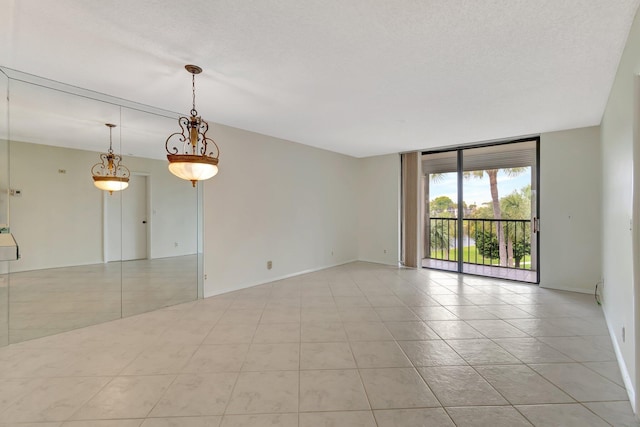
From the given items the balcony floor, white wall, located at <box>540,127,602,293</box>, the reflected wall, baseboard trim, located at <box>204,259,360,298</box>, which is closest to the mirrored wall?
the reflected wall

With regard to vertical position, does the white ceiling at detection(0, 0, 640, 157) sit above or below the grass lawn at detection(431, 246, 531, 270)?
above

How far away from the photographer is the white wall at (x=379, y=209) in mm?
6277

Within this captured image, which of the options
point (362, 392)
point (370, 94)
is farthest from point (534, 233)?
point (362, 392)

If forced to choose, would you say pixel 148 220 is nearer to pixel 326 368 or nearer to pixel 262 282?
pixel 262 282

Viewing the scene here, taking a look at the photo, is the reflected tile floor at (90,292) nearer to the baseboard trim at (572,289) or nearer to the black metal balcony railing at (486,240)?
the black metal balcony railing at (486,240)

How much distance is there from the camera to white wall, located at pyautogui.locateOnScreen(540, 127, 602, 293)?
413 cm

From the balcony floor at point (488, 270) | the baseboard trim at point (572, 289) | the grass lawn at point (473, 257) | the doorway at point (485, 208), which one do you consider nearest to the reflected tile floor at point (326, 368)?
the baseboard trim at point (572, 289)

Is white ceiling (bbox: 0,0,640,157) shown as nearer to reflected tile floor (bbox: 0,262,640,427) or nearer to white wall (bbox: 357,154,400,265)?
reflected tile floor (bbox: 0,262,640,427)

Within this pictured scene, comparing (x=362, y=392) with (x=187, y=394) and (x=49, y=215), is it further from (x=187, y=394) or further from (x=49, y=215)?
(x=49, y=215)

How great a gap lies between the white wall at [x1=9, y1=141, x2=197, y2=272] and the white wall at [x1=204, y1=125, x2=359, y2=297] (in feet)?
3.57

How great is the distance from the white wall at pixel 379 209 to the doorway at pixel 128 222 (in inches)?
182

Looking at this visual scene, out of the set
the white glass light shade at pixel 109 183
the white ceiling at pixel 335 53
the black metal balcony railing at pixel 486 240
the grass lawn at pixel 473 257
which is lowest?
the grass lawn at pixel 473 257

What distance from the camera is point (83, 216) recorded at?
317cm

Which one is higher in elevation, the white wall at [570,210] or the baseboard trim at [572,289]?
the white wall at [570,210]
